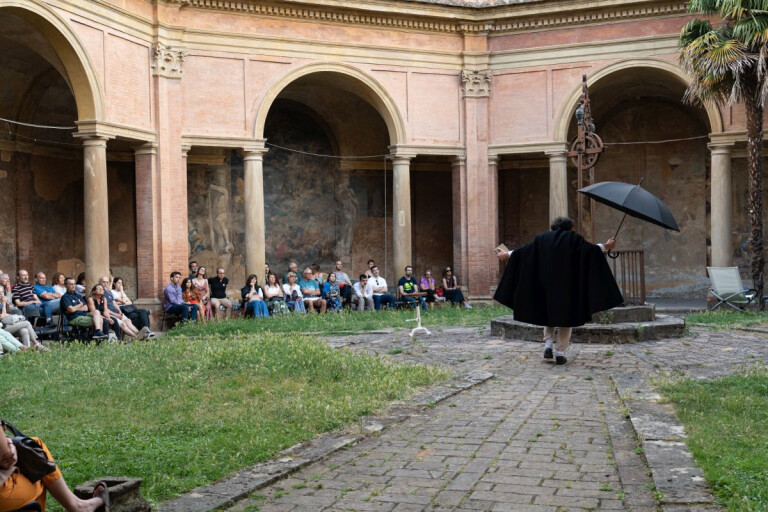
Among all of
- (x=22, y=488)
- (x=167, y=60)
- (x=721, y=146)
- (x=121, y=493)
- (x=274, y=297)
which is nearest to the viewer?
(x=22, y=488)

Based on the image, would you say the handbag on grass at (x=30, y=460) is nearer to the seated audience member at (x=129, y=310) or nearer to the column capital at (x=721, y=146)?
the seated audience member at (x=129, y=310)

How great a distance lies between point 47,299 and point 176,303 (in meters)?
2.65

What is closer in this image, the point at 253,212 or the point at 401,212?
the point at 253,212

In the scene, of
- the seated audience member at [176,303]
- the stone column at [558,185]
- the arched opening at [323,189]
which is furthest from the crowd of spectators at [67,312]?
the stone column at [558,185]

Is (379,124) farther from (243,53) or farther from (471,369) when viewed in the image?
(471,369)

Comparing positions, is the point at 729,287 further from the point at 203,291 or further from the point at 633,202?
the point at 203,291

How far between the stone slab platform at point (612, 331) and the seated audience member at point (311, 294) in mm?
7239

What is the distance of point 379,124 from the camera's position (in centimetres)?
2423

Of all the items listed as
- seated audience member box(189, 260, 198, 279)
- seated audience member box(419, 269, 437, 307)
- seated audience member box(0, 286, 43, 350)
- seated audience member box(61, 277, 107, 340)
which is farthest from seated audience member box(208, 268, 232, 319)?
seated audience member box(0, 286, 43, 350)

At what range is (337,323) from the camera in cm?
1566

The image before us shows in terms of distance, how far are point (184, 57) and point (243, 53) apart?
1438 millimetres

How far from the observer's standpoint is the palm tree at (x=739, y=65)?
56.0 ft

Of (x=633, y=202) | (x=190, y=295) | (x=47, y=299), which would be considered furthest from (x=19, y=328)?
(x=633, y=202)

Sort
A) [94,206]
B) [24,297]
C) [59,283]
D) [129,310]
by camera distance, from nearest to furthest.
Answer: [24,297] → [129,310] → [59,283] → [94,206]
